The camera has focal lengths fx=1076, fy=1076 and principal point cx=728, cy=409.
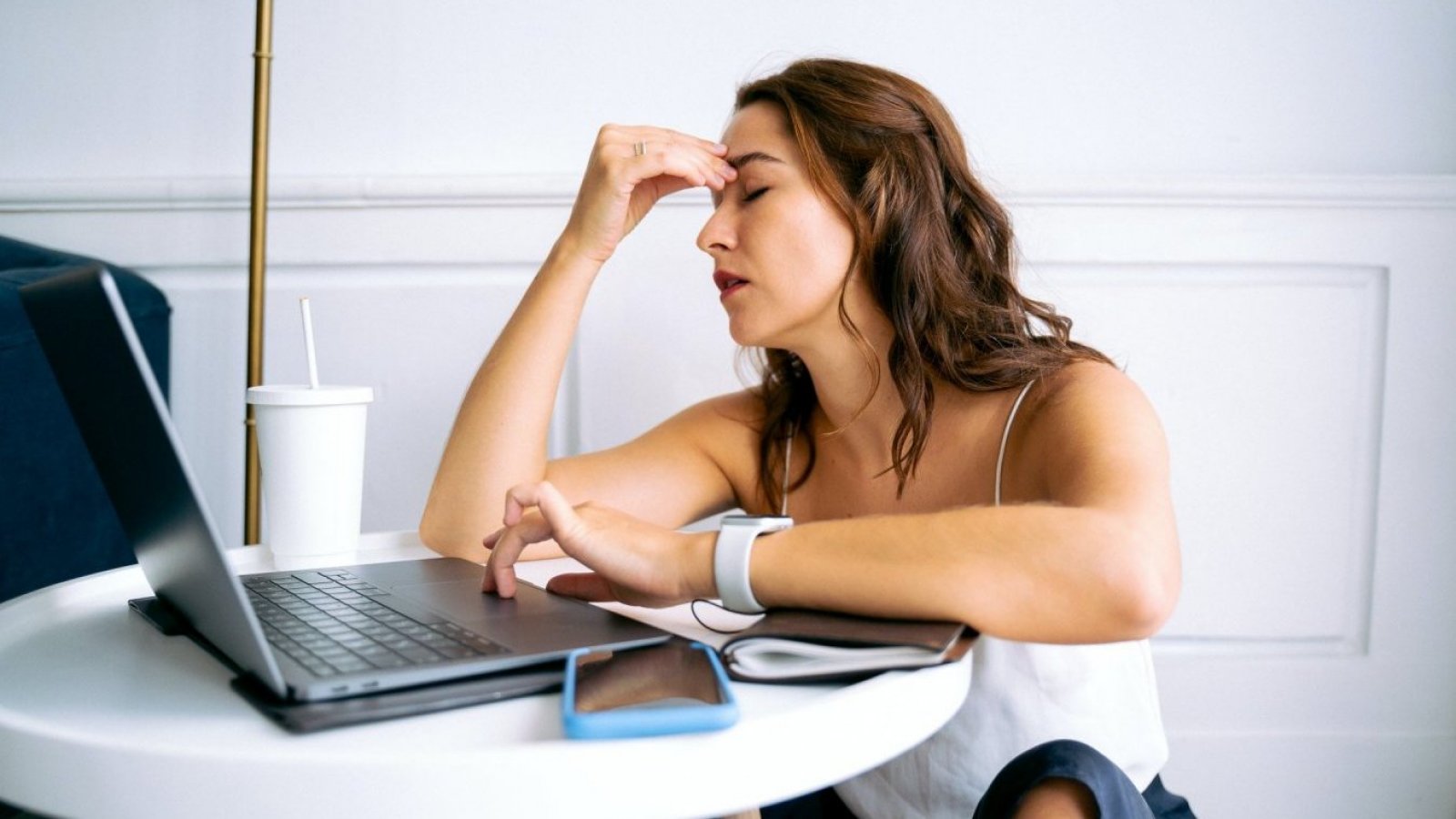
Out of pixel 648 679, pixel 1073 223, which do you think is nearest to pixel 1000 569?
pixel 648 679

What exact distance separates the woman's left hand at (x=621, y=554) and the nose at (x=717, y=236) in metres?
0.38

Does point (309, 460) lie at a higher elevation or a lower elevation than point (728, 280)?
lower

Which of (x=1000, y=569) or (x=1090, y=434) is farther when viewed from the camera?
(x=1090, y=434)

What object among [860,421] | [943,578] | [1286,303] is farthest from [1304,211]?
[943,578]

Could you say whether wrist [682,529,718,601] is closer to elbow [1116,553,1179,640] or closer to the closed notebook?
the closed notebook

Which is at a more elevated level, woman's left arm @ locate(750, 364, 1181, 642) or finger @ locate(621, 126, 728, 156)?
finger @ locate(621, 126, 728, 156)

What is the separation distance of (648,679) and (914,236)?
2.17 feet

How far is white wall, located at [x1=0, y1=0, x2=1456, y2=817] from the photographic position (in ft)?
4.88

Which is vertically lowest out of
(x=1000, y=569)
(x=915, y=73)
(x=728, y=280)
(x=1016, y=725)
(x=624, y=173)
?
(x=1016, y=725)

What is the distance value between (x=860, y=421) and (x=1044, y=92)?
2.02 feet

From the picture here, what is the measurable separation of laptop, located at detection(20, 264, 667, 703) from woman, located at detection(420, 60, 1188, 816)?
9 cm

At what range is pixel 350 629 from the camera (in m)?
0.66

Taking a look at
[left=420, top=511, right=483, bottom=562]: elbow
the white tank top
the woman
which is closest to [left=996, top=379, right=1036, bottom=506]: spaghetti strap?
the woman

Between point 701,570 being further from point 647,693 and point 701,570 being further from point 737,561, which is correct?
point 647,693
